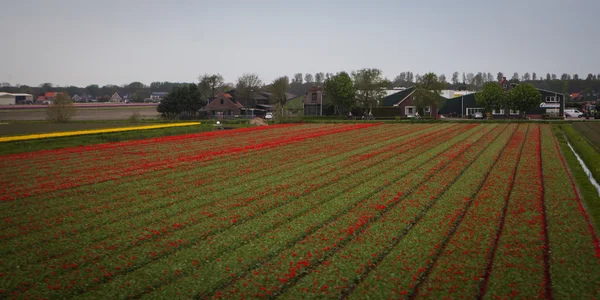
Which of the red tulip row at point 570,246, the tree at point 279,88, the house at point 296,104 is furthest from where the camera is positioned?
the tree at point 279,88

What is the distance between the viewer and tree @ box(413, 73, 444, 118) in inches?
3162

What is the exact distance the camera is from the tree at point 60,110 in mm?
64875

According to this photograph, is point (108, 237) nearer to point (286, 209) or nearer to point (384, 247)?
point (286, 209)

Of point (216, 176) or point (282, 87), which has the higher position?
point (282, 87)

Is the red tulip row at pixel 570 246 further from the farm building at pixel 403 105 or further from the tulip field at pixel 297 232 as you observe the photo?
the farm building at pixel 403 105

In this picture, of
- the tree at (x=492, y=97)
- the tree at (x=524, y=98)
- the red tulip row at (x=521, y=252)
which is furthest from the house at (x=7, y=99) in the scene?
the red tulip row at (x=521, y=252)

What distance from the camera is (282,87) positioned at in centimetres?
11169

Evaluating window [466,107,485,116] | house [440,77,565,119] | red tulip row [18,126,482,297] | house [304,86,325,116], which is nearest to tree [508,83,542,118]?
house [440,77,565,119]

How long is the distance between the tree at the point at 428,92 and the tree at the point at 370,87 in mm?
6716

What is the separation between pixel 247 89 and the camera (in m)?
118

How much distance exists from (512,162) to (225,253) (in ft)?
63.0

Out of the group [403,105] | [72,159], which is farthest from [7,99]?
[72,159]

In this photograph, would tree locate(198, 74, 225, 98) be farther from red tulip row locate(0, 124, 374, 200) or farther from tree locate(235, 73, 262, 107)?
red tulip row locate(0, 124, 374, 200)

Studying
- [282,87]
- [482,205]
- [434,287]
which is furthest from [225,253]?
[282,87]
